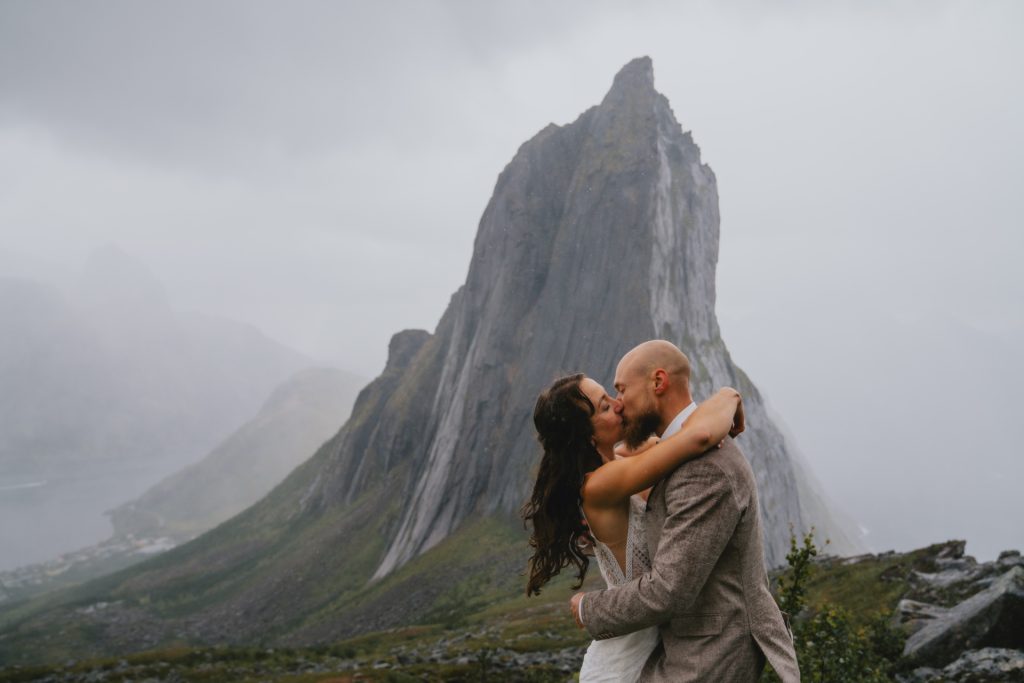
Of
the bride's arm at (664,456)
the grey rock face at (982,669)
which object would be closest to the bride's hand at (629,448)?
the bride's arm at (664,456)

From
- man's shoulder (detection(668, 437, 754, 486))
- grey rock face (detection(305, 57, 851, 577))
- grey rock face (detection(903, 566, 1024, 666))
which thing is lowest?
grey rock face (detection(903, 566, 1024, 666))

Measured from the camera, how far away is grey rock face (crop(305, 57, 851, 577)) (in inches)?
3383

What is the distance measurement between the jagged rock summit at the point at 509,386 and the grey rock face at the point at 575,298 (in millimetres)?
326

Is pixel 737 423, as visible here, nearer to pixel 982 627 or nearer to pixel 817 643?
pixel 817 643

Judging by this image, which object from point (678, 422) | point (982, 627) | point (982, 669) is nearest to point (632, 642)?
point (678, 422)

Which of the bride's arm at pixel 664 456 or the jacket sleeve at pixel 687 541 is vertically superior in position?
the bride's arm at pixel 664 456

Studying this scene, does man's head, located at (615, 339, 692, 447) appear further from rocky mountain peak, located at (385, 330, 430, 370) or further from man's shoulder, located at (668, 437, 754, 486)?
rocky mountain peak, located at (385, 330, 430, 370)

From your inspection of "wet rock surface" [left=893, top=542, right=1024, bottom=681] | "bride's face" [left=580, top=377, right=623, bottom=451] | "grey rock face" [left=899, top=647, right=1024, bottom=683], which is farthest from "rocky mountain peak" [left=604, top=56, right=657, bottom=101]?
"bride's face" [left=580, top=377, right=623, bottom=451]

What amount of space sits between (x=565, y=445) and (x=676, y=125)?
4790 inches

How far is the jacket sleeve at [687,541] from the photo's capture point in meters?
4.59

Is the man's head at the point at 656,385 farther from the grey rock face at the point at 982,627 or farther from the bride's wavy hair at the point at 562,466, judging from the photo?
the grey rock face at the point at 982,627

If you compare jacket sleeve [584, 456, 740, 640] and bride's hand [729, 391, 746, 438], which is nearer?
jacket sleeve [584, 456, 740, 640]

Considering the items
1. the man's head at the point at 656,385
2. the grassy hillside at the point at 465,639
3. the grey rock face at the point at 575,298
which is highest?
the grey rock face at the point at 575,298

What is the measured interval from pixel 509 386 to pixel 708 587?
297 ft
